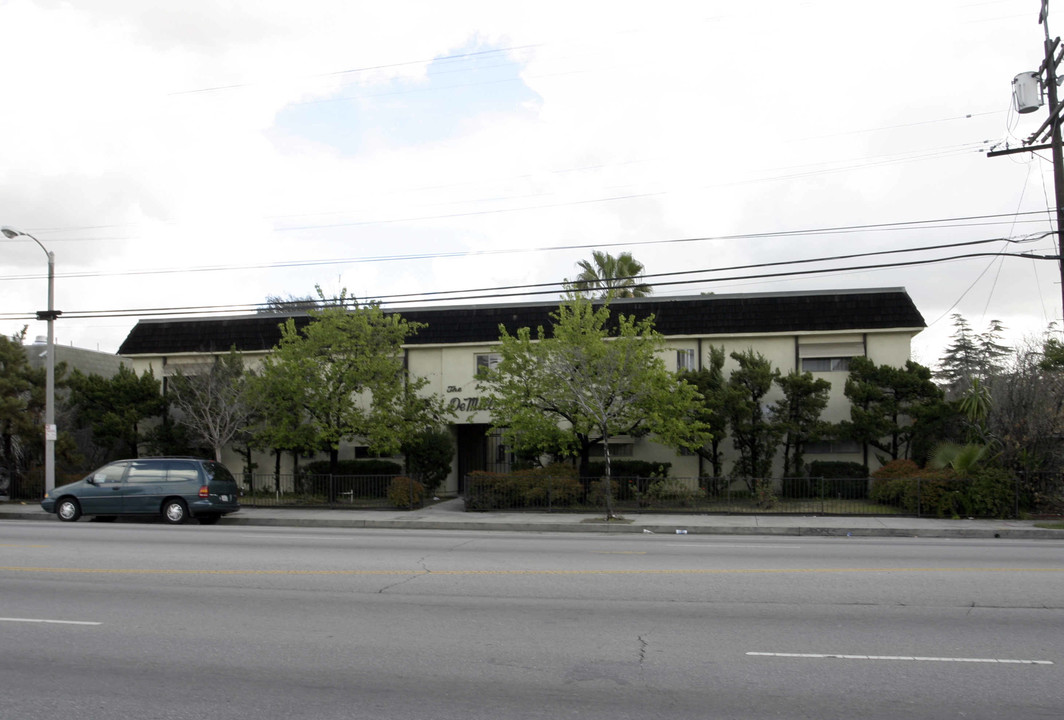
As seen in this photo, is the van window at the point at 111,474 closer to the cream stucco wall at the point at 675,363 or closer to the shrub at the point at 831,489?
the cream stucco wall at the point at 675,363

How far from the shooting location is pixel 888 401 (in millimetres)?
25641

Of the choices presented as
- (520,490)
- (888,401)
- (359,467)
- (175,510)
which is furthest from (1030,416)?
(175,510)

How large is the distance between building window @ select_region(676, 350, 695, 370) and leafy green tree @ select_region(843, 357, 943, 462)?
16.7 ft

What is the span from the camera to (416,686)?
6316mm

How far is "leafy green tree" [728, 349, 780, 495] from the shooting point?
2567 cm

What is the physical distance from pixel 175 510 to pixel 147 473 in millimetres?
1156

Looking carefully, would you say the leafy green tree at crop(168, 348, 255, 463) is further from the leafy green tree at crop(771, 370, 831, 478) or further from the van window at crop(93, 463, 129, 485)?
the leafy green tree at crop(771, 370, 831, 478)

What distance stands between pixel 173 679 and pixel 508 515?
16.5 metres

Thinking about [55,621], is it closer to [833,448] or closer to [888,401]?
[888,401]

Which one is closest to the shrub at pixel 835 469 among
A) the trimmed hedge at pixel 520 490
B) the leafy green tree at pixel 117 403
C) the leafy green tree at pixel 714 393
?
the leafy green tree at pixel 714 393

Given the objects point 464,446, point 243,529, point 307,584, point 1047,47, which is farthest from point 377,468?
point 1047,47

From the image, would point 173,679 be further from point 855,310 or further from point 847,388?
point 855,310

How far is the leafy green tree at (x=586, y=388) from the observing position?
2239cm

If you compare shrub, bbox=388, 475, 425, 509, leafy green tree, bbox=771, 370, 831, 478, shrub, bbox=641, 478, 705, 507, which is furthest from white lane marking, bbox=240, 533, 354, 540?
leafy green tree, bbox=771, 370, 831, 478
